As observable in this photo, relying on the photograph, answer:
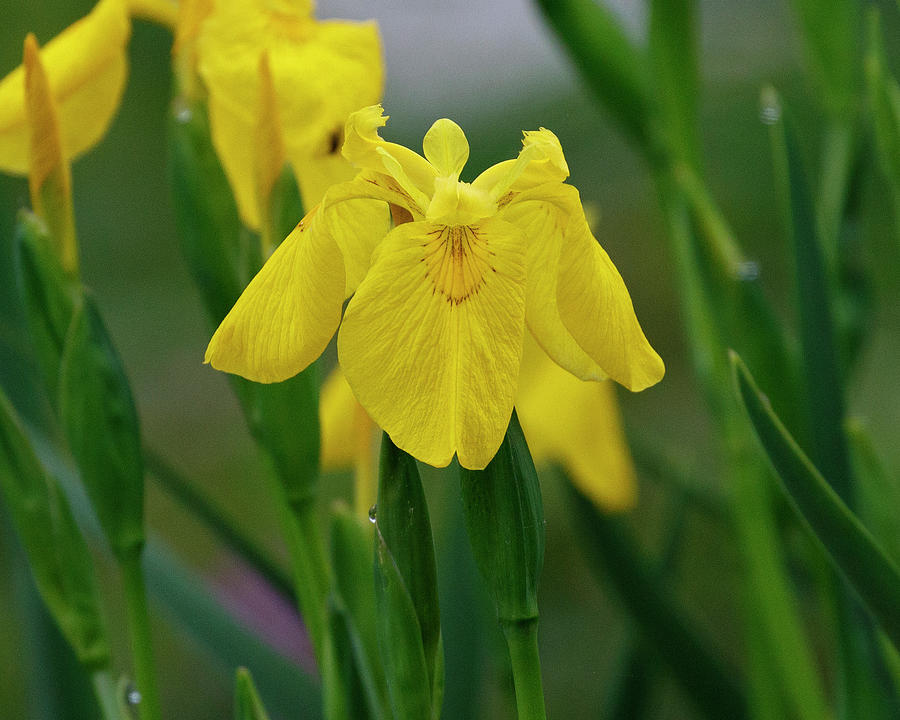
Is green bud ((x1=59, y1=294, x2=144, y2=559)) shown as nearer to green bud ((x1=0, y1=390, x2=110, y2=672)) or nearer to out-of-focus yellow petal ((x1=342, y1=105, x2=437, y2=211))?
green bud ((x1=0, y1=390, x2=110, y2=672))

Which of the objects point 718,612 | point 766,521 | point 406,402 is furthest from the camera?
point 718,612

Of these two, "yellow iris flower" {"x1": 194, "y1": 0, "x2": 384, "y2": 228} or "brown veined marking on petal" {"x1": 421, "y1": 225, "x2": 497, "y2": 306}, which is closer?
"brown veined marking on petal" {"x1": 421, "y1": 225, "x2": 497, "y2": 306}

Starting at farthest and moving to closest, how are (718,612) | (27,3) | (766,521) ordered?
(27,3)
(718,612)
(766,521)

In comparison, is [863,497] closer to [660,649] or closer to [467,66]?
[660,649]

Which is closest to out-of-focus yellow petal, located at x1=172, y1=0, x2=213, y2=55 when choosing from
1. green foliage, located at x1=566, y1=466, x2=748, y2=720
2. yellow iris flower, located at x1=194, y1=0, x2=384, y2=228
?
yellow iris flower, located at x1=194, y1=0, x2=384, y2=228

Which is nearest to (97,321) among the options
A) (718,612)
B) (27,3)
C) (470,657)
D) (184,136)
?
(184,136)

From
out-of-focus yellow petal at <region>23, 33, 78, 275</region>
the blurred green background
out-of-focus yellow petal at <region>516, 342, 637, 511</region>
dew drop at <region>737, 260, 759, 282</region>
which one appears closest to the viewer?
out-of-focus yellow petal at <region>23, 33, 78, 275</region>

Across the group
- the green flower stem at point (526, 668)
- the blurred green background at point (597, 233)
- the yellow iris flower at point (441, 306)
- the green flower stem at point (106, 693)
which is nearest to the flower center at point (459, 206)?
the yellow iris flower at point (441, 306)
